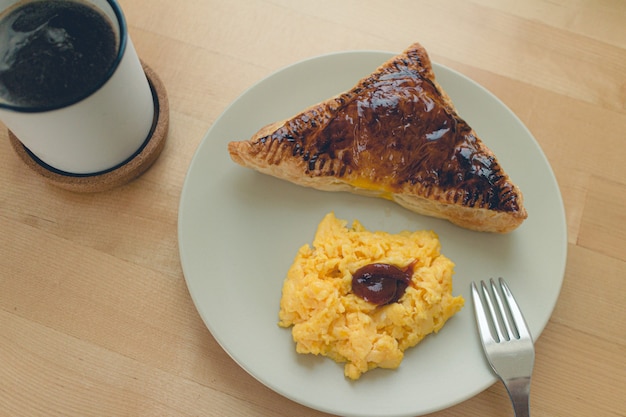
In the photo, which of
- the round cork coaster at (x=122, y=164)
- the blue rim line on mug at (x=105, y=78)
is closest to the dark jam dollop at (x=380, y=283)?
the round cork coaster at (x=122, y=164)

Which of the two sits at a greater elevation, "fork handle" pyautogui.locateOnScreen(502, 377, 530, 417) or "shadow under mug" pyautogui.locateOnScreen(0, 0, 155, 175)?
"shadow under mug" pyautogui.locateOnScreen(0, 0, 155, 175)

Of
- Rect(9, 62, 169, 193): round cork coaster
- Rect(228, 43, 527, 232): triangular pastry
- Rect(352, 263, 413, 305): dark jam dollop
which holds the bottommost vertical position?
Rect(9, 62, 169, 193): round cork coaster

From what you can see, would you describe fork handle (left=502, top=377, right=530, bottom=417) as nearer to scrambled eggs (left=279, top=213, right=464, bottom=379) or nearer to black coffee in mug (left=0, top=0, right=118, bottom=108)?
scrambled eggs (left=279, top=213, right=464, bottom=379)

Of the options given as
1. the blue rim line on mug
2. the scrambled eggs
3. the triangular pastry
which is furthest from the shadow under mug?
the scrambled eggs

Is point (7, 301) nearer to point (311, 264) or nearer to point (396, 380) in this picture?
point (311, 264)

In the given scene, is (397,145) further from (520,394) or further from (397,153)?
(520,394)

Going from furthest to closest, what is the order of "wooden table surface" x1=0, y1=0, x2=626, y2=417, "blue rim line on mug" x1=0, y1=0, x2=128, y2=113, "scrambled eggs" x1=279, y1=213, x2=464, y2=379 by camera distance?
1. "wooden table surface" x1=0, y1=0, x2=626, y2=417
2. "scrambled eggs" x1=279, y1=213, x2=464, y2=379
3. "blue rim line on mug" x1=0, y1=0, x2=128, y2=113
